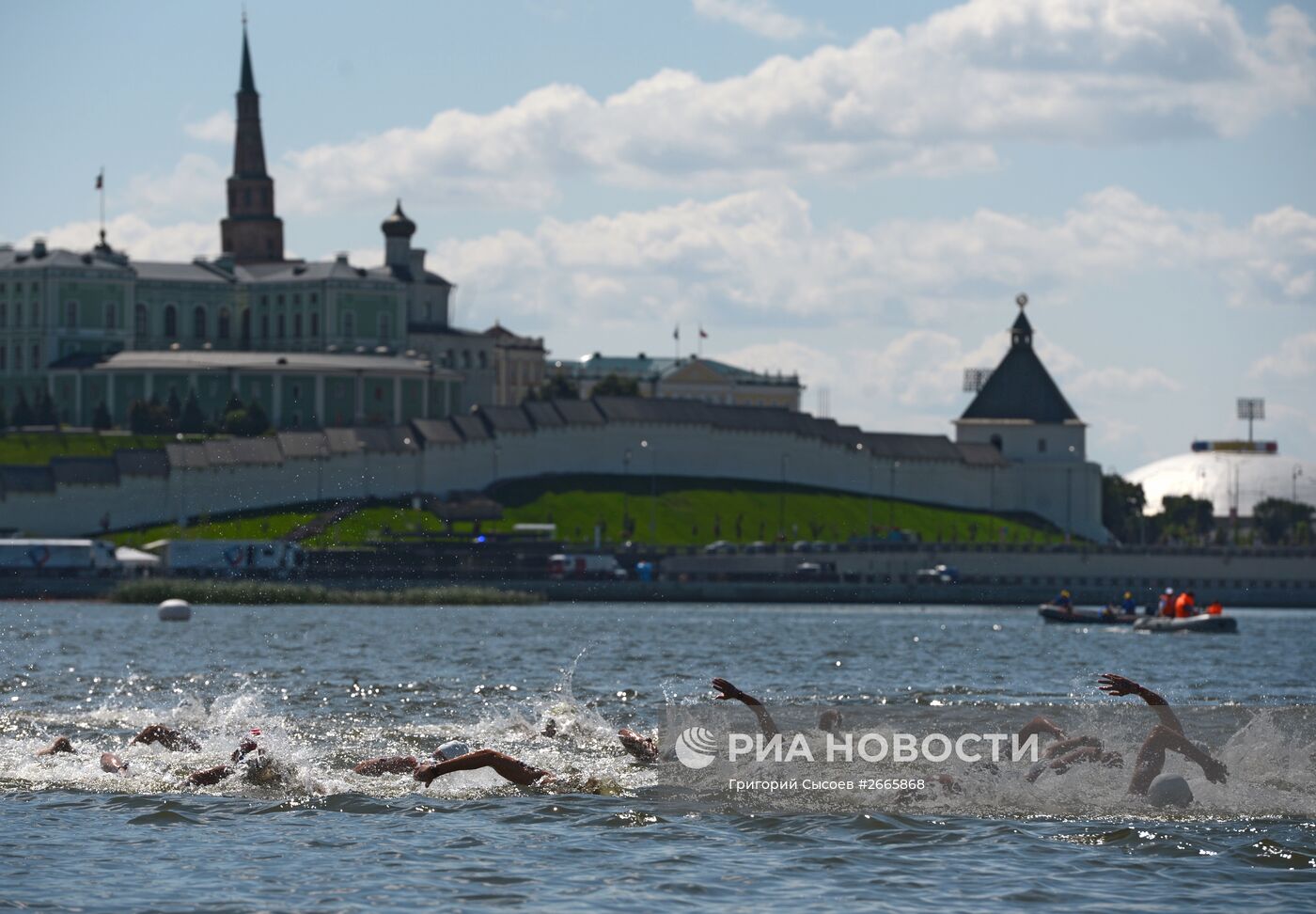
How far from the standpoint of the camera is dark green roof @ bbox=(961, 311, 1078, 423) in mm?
160500

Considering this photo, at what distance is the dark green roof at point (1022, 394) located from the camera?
160 meters

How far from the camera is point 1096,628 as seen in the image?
79.3 metres

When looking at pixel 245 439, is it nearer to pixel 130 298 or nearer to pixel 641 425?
pixel 641 425

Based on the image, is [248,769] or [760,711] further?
[248,769]

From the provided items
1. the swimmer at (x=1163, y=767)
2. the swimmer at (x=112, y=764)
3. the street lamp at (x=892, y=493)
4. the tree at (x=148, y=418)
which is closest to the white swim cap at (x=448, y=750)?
the swimmer at (x=112, y=764)

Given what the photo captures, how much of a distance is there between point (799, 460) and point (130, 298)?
5248cm

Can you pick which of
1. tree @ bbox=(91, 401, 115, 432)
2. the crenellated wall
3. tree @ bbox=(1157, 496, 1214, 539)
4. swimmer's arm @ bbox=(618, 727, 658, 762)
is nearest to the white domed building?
tree @ bbox=(1157, 496, 1214, 539)

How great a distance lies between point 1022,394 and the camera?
162 meters

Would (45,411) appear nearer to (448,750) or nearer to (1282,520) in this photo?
(1282,520)

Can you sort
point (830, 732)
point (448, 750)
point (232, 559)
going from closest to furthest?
point (830, 732) → point (448, 750) → point (232, 559)

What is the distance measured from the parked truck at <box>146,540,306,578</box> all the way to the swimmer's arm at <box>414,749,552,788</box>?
224 ft

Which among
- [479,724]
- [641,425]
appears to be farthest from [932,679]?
[641,425]

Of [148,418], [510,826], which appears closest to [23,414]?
[148,418]

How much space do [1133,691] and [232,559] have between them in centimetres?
7752
